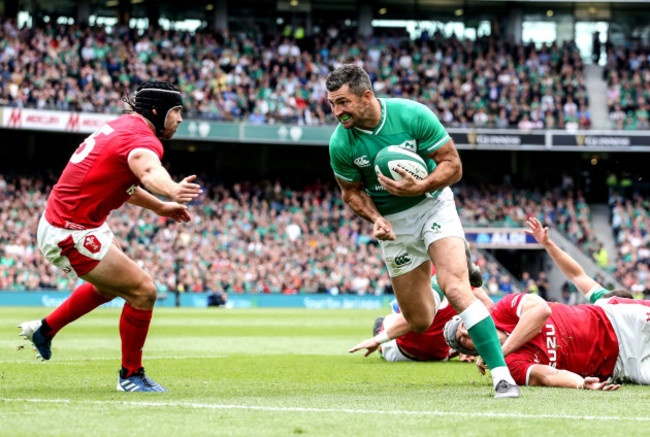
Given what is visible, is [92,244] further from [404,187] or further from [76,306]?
[404,187]

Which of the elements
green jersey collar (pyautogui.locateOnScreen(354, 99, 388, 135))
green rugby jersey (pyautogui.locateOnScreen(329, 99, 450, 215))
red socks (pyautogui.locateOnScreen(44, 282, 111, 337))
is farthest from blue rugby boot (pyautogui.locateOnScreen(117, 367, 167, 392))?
green jersey collar (pyautogui.locateOnScreen(354, 99, 388, 135))

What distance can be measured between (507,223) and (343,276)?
8.57 meters

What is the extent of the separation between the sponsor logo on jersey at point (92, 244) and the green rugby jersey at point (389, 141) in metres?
2.12

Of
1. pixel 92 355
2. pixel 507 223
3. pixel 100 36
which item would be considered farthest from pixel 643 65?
pixel 92 355

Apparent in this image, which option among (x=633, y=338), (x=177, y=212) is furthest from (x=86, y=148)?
(x=633, y=338)

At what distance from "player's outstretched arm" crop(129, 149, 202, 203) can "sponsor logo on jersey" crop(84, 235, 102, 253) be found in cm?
70

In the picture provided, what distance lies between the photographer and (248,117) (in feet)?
137

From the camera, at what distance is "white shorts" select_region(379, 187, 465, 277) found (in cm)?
795

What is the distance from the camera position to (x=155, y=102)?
306 inches

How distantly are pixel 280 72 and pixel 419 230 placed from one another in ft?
120

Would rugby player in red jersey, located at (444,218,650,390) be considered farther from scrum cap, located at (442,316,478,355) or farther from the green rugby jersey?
the green rugby jersey

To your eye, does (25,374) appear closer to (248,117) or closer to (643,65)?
(248,117)

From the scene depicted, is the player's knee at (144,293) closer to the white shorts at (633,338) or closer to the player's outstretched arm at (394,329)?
the player's outstretched arm at (394,329)

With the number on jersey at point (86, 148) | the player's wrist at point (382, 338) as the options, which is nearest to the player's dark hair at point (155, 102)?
the number on jersey at point (86, 148)
